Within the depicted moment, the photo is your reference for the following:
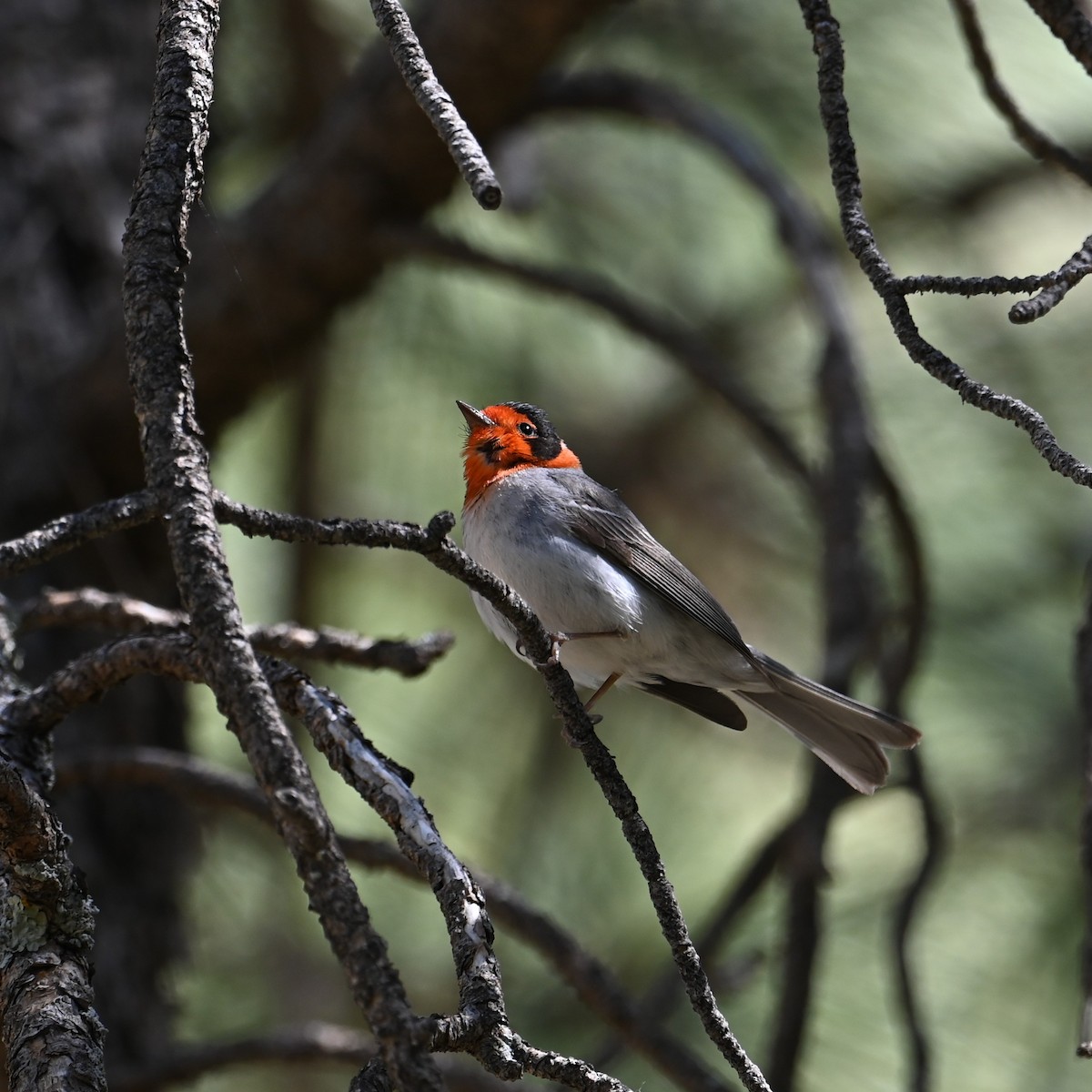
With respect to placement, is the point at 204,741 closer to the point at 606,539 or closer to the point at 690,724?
the point at 690,724

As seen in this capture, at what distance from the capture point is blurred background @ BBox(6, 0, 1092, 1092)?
13.2ft

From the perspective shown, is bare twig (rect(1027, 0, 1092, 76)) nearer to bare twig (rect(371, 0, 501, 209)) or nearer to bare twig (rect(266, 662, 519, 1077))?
bare twig (rect(371, 0, 501, 209))

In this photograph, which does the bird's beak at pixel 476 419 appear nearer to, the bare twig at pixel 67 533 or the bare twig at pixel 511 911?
the bare twig at pixel 511 911

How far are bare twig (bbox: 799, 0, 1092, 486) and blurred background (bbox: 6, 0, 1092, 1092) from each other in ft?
7.77

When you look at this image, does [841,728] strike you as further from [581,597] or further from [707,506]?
[707,506]

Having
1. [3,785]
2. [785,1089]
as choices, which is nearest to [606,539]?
[785,1089]

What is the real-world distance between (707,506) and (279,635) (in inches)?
107

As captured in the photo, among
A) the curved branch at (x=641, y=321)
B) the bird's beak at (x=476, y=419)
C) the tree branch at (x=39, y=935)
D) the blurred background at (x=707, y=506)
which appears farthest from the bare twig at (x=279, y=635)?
the blurred background at (x=707, y=506)

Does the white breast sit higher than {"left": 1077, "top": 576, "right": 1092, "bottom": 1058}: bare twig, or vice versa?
the white breast

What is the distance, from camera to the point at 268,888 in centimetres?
462

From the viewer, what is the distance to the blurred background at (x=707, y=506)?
13.2ft

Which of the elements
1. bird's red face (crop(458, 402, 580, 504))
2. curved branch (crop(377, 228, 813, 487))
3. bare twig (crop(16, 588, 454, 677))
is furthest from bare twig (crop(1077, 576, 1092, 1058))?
bird's red face (crop(458, 402, 580, 504))

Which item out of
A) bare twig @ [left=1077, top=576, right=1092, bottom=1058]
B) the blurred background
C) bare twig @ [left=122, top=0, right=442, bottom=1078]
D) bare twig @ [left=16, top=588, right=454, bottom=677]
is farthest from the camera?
the blurred background

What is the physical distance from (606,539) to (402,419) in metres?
2.01
